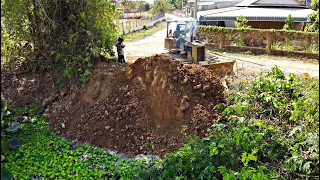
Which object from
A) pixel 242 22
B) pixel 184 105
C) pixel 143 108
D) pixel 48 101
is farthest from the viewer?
pixel 242 22

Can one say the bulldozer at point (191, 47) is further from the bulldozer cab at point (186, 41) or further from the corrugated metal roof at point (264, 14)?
the corrugated metal roof at point (264, 14)

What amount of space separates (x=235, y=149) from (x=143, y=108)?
2.67m

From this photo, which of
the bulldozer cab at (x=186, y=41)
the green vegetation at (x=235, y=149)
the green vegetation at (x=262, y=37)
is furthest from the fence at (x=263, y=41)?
the green vegetation at (x=235, y=149)

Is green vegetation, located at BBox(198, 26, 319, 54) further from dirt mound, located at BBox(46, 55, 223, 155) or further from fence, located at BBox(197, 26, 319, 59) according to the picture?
dirt mound, located at BBox(46, 55, 223, 155)

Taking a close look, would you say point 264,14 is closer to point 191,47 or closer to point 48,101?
point 191,47

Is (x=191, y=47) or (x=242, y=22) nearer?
(x=191, y=47)

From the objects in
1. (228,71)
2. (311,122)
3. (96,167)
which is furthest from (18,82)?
(311,122)

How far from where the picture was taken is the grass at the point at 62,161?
5.73 meters

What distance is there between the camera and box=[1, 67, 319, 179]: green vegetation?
480 cm

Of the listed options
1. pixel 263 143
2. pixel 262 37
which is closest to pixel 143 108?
pixel 263 143

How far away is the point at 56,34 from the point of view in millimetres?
9492

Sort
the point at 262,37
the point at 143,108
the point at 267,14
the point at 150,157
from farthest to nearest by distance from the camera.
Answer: the point at 267,14, the point at 262,37, the point at 143,108, the point at 150,157

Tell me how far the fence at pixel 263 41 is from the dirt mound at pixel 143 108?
9.18 m

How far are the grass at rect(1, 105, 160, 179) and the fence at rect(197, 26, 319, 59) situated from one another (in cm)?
1183
